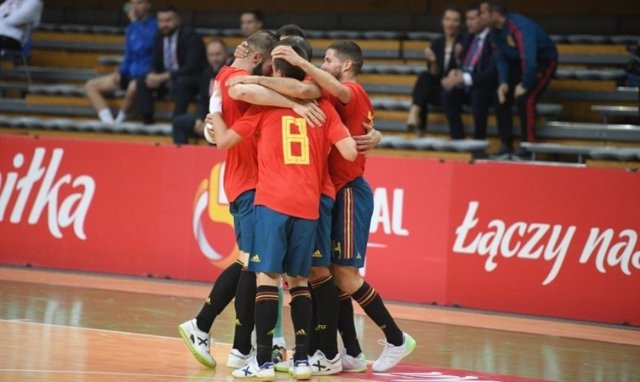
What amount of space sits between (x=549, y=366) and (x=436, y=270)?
9.98 ft

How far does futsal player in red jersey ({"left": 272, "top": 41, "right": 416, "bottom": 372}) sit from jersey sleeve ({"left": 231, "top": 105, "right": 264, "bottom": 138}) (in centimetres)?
48

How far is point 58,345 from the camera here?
8.21 meters

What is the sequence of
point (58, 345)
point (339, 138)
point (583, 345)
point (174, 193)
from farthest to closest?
point (174, 193)
point (583, 345)
point (58, 345)
point (339, 138)

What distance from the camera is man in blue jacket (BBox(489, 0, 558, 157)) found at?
13.5 m

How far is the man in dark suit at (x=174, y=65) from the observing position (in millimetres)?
14984

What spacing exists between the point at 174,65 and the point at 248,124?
27.2 ft

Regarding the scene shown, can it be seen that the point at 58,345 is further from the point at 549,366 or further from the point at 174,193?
the point at 174,193

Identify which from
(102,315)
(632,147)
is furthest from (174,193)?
(632,147)

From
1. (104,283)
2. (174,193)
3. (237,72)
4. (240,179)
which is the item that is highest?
(237,72)

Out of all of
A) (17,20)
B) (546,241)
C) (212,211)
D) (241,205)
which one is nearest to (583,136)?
(546,241)

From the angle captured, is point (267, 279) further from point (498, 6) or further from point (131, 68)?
point (131, 68)

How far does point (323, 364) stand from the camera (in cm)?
764

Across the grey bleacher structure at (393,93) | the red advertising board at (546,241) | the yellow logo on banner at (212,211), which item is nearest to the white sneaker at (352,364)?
the red advertising board at (546,241)

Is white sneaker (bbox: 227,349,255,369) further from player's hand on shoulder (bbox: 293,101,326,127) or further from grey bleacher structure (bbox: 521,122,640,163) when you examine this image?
grey bleacher structure (bbox: 521,122,640,163)
